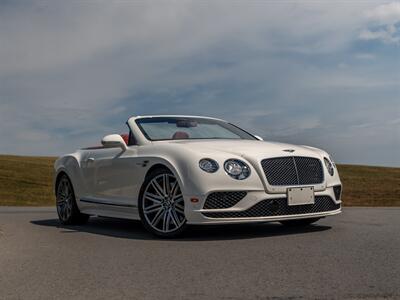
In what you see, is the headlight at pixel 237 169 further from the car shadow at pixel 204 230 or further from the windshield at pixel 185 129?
the windshield at pixel 185 129

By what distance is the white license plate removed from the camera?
6.75m

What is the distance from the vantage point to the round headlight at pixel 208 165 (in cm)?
651

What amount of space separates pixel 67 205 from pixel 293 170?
152 inches

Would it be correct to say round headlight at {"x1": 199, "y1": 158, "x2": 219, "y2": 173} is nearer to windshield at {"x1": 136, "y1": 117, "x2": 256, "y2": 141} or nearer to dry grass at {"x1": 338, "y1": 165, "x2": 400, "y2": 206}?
windshield at {"x1": 136, "y1": 117, "x2": 256, "y2": 141}

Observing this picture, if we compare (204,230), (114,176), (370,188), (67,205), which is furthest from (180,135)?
(370,188)

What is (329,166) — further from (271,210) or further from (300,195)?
(271,210)

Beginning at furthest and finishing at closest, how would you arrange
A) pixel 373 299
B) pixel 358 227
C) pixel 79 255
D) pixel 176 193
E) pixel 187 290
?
pixel 358 227
pixel 176 193
pixel 79 255
pixel 187 290
pixel 373 299

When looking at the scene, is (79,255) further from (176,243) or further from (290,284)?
(290,284)

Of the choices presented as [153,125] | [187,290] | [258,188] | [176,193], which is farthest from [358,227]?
[187,290]

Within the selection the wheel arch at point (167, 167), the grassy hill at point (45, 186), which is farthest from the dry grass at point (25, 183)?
the wheel arch at point (167, 167)

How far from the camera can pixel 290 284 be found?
4.11m

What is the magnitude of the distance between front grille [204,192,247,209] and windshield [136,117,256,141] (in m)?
1.51

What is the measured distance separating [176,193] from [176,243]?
2.12 feet

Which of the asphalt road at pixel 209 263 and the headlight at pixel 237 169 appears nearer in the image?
the asphalt road at pixel 209 263
